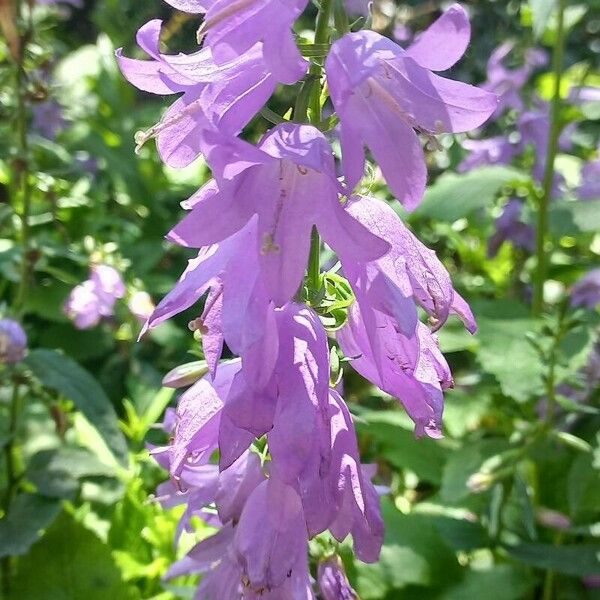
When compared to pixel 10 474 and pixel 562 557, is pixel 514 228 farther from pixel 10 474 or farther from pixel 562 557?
pixel 10 474

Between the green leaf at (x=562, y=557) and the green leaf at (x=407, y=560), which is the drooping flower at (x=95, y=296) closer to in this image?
the green leaf at (x=407, y=560)

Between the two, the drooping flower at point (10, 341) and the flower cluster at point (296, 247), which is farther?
the drooping flower at point (10, 341)

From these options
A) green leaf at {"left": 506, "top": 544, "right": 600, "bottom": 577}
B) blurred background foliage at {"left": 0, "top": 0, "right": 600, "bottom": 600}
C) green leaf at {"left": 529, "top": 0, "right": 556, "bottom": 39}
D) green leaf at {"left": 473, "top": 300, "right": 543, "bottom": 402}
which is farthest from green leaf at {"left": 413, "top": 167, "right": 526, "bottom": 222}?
green leaf at {"left": 506, "top": 544, "right": 600, "bottom": 577}

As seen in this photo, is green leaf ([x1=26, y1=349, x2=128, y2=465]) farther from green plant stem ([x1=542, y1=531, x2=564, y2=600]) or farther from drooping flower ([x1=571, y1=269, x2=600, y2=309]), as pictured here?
drooping flower ([x1=571, y1=269, x2=600, y2=309])

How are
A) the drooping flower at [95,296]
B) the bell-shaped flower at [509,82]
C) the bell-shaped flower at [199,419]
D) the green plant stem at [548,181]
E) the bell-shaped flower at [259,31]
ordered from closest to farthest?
1. the bell-shaped flower at [259,31]
2. the bell-shaped flower at [199,419]
3. the drooping flower at [95,296]
4. the green plant stem at [548,181]
5. the bell-shaped flower at [509,82]

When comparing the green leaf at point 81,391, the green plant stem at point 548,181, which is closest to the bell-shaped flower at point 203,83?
the green leaf at point 81,391

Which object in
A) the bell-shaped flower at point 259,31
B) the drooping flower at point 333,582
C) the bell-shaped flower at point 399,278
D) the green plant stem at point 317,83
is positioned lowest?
the drooping flower at point 333,582
